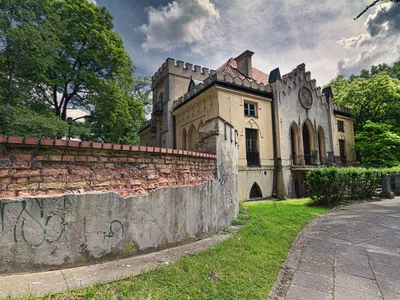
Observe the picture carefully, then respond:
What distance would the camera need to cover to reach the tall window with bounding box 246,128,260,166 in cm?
1408

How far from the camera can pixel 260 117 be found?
48.1 feet

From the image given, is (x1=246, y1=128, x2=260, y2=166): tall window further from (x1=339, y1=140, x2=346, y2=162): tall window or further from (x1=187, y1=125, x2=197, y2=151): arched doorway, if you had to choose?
(x1=339, y1=140, x2=346, y2=162): tall window

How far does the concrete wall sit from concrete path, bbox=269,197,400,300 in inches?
85.0

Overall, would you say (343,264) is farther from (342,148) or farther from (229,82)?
(342,148)

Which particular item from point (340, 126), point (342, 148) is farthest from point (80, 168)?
point (342, 148)

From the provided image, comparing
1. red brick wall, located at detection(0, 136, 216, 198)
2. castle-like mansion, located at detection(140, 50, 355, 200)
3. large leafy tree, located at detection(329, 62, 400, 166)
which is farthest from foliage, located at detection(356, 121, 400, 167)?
red brick wall, located at detection(0, 136, 216, 198)

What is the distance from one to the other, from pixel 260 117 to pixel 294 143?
4.34 metres

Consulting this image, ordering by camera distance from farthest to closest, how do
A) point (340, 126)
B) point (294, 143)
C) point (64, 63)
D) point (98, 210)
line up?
point (340, 126), point (294, 143), point (64, 63), point (98, 210)

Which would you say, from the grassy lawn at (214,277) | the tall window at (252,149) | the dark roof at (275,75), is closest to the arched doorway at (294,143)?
the tall window at (252,149)

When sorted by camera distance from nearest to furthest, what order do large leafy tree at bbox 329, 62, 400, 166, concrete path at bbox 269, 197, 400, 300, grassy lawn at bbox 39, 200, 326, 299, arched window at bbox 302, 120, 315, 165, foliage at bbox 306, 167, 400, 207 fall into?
grassy lawn at bbox 39, 200, 326, 299, concrete path at bbox 269, 197, 400, 300, foliage at bbox 306, 167, 400, 207, arched window at bbox 302, 120, 315, 165, large leafy tree at bbox 329, 62, 400, 166

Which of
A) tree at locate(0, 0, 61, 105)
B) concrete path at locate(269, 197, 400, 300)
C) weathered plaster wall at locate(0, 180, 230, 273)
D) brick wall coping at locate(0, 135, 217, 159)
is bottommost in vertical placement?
concrete path at locate(269, 197, 400, 300)

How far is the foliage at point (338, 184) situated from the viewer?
10422 millimetres

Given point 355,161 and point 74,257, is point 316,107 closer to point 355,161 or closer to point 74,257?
point 355,161

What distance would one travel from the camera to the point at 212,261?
11.7ft
